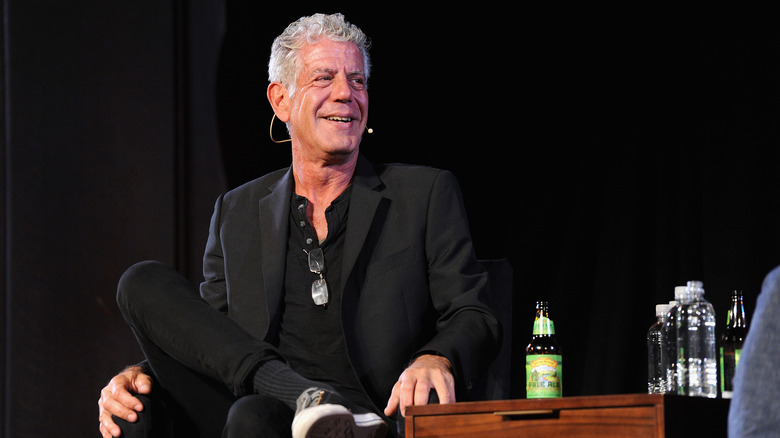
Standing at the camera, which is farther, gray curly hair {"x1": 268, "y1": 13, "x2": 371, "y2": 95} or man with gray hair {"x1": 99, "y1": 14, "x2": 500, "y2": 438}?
gray curly hair {"x1": 268, "y1": 13, "x2": 371, "y2": 95}

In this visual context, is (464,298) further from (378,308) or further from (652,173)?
(652,173)

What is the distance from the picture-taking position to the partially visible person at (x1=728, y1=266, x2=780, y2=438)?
86 centimetres

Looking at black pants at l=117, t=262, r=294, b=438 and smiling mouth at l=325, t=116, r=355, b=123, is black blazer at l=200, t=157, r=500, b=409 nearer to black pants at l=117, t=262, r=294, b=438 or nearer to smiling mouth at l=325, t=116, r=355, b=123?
smiling mouth at l=325, t=116, r=355, b=123

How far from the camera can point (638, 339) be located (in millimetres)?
2742

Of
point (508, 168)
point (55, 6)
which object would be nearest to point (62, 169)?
point (55, 6)

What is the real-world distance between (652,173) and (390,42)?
3.24ft

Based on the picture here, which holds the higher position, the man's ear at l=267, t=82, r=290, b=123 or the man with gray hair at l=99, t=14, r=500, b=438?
the man's ear at l=267, t=82, r=290, b=123

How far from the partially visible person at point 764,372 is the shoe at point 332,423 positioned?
68 centimetres

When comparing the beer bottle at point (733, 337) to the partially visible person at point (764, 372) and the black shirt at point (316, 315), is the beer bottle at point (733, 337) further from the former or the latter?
the partially visible person at point (764, 372)

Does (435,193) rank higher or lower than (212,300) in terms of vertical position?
higher

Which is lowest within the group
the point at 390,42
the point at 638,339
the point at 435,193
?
the point at 638,339

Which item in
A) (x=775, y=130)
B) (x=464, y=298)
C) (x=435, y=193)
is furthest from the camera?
(x=775, y=130)

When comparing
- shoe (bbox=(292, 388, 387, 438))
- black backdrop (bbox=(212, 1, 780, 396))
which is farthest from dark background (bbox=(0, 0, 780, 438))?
shoe (bbox=(292, 388, 387, 438))

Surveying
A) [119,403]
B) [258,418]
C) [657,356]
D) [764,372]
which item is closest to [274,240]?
[119,403]
